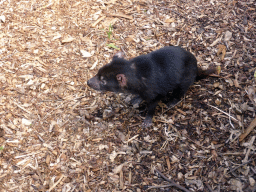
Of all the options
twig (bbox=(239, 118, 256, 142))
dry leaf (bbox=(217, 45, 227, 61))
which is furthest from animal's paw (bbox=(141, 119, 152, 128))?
dry leaf (bbox=(217, 45, 227, 61))

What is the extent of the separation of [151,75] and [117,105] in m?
0.91

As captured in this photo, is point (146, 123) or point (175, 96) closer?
point (146, 123)

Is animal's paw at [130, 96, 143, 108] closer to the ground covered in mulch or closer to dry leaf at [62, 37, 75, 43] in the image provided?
the ground covered in mulch

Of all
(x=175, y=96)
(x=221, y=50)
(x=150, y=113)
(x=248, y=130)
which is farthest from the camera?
(x=221, y=50)

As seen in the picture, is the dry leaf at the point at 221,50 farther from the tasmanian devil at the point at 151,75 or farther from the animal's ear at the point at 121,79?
the animal's ear at the point at 121,79

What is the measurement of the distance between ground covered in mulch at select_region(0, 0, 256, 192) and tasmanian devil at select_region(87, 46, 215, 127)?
42 cm

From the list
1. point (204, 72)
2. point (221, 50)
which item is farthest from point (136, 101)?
point (221, 50)

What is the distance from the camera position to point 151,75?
4031mm

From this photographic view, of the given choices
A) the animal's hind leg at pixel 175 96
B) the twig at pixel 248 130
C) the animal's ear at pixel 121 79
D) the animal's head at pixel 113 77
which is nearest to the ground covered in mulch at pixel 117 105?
the twig at pixel 248 130

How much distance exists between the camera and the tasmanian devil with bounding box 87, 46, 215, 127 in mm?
4039

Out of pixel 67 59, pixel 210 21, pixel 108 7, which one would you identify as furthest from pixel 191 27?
pixel 67 59

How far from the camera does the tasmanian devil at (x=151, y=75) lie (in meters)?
4.04

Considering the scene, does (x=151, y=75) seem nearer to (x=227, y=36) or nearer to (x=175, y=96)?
(x=175, y=96)

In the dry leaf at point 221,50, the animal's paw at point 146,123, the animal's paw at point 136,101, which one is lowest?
the animal's paw at point 146,123
